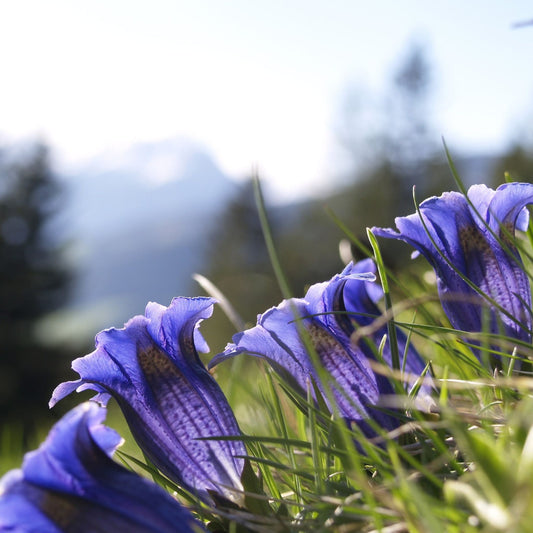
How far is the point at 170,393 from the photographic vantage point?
0.99 metres

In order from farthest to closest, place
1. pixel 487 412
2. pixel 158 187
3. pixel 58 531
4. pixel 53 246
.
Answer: pixel 158 187, pixel 53 246, pixel 487 412, pixel 58 531

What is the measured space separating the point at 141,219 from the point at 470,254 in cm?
15859

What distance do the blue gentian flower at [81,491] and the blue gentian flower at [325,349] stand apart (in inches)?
9.4

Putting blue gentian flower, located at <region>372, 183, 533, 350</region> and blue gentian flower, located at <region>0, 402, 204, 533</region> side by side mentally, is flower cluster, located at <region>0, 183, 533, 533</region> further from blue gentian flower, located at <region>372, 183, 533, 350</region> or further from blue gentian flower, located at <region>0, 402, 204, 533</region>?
blue gentian flower, located at <region>0, 402, 204, 533</region>

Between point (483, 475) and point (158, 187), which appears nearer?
point (483, 475)

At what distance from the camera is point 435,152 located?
27.2 metres

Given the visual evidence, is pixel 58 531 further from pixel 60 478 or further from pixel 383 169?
pixel 383 169

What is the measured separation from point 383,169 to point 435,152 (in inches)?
96.4

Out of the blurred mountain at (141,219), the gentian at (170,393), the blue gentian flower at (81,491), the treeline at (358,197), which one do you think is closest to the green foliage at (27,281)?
the treeline at (358,197)

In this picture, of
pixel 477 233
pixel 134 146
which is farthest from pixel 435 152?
pixel 134 146

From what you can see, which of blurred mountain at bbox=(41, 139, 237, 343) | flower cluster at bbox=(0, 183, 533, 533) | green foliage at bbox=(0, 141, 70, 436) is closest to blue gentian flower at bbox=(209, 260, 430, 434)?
flower cluster at bbox=(0, 183, 533, 533)

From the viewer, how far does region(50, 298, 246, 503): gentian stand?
96 cm

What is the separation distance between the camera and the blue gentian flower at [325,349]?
948 millimetres

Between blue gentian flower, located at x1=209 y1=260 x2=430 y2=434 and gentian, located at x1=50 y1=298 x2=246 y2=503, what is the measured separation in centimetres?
7
